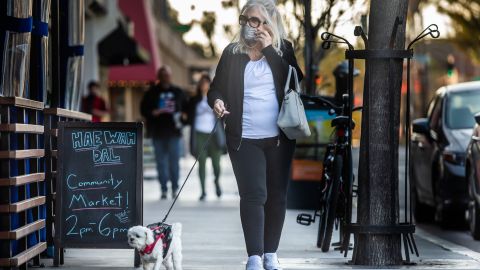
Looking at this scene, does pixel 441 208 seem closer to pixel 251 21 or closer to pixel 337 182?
pixel 337 182

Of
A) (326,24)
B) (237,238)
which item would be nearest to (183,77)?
(326,24)

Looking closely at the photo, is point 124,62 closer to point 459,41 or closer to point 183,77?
point 459,41

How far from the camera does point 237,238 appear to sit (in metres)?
11.3

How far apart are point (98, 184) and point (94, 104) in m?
13.2

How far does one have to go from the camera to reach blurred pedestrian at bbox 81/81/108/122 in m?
21.4

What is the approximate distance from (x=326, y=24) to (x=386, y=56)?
8384mm

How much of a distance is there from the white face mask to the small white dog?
1.23m

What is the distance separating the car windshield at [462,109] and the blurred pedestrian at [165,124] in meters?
4.91

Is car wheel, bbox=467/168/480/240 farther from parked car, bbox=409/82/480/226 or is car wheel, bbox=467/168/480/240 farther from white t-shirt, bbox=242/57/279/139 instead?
white t-shirt, bbox=242/57/279/139

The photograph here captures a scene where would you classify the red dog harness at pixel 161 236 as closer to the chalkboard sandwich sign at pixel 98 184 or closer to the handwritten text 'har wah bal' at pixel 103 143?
the chalkboard sandwich sign at pixel 98 184

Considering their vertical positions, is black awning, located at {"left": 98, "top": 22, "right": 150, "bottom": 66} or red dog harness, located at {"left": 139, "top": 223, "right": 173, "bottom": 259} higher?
black awning, located at {"left": 98, "top": 22, "right": 150, "bottom": 66}

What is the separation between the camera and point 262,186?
25.0 ft

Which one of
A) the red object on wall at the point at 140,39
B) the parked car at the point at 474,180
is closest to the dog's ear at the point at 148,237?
the parked car at the point at 474,180

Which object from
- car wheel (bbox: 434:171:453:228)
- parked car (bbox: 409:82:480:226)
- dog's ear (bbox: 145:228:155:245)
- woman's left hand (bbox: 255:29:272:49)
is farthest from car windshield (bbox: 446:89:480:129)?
dog's ear (bbox: 145:228:155:245)
